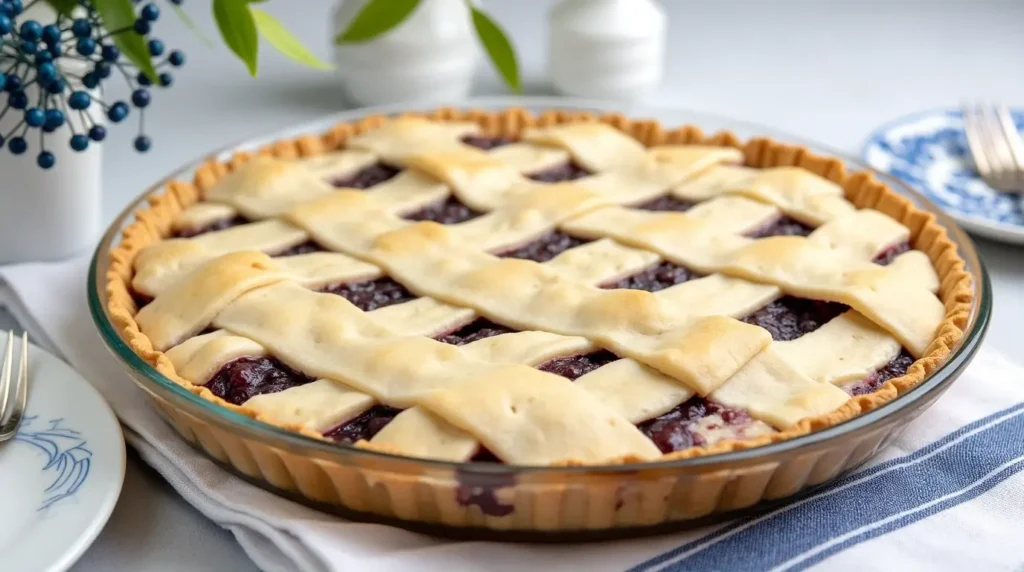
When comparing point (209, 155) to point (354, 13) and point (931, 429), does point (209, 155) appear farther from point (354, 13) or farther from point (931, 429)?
point (931, 429)

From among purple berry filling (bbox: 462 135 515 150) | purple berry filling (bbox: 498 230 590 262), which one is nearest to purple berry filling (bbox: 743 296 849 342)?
purple berry filling (bbox: 498 230 590 262)

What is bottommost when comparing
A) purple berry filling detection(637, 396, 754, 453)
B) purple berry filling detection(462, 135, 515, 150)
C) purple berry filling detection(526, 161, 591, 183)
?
purple berry filling detection(637, 396, 754, 453)

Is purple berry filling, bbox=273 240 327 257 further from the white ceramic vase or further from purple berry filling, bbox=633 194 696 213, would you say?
purple berry filling, bbox=633 194 696 213

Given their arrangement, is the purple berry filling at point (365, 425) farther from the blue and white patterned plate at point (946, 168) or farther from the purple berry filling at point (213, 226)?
the blue and white patterned plate at point (946, 168)

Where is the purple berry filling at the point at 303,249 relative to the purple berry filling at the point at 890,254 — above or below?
below

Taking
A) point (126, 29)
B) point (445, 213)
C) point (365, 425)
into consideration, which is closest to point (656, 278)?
point (445, 213)

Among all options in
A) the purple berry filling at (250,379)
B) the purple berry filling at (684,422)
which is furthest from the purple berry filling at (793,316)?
the purple berry filling at (250,379)
